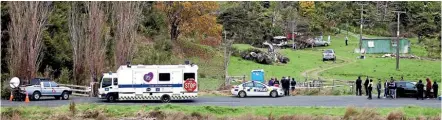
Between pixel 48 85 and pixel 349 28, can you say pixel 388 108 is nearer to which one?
pixel 48 85

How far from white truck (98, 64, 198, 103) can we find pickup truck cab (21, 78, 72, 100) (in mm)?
4269

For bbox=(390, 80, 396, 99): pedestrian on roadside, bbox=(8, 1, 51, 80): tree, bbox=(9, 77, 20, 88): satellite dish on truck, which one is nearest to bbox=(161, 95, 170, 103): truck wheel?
bbox=(9, 77, 20, 88): satellite dish on truck

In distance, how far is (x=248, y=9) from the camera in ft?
296

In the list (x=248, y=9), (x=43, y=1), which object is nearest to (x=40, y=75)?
(x=43, y=1)

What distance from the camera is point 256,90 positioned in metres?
38.7

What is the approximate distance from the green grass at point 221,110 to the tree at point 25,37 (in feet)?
33.1

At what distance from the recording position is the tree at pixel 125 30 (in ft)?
140

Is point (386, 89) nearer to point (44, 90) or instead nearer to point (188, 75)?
point (188, 75)

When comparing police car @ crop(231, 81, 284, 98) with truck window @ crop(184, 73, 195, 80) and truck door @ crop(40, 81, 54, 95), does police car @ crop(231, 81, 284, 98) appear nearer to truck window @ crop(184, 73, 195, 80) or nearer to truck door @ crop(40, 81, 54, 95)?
truck window @ crop(184, 73, 195, 80)

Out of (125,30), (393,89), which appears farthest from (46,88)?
(393,89)

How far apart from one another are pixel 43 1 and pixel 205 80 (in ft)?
46.8

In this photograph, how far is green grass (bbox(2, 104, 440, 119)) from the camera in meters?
29.2

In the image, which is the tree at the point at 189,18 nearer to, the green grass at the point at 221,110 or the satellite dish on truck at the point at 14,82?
the satellite dish on truck at the point at 14,82

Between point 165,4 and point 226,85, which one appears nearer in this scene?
point 226,85
